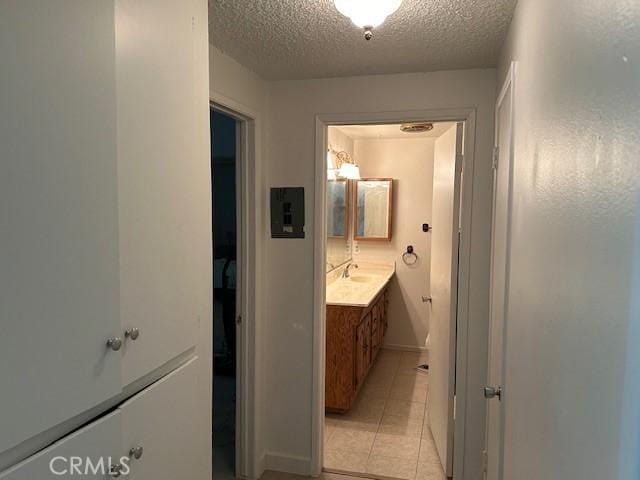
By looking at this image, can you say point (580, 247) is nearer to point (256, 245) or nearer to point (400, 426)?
point (256, 245)

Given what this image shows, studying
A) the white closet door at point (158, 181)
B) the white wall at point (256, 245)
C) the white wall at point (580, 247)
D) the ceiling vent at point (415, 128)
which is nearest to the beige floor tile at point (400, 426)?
the white wall at point (256, 245)

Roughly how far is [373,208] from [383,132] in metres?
0.86

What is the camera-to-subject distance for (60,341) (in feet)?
2.55

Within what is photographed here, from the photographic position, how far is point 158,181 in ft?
3.43

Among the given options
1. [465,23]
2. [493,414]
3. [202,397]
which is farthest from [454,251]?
[202,397]

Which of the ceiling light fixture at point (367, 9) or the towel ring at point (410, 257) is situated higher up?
the ceiling light fixture at point (367, 9)

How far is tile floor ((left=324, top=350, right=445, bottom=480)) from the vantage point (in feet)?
8.91

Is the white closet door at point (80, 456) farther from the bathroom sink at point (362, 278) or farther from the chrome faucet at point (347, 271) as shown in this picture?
the chrome faucet at point (347, 271)

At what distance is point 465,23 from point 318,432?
2.31 metres

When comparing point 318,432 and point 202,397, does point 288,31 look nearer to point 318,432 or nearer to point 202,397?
point 202,397

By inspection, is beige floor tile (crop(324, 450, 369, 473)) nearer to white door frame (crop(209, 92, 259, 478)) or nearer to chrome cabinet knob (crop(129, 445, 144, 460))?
white door frame (crop(209, 92, 259, 478))

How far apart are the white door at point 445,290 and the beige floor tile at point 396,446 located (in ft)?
0.51

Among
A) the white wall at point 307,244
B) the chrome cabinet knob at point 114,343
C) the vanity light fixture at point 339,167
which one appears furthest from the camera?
the vanity light fixture at point 339,167

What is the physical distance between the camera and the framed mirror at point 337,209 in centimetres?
421
